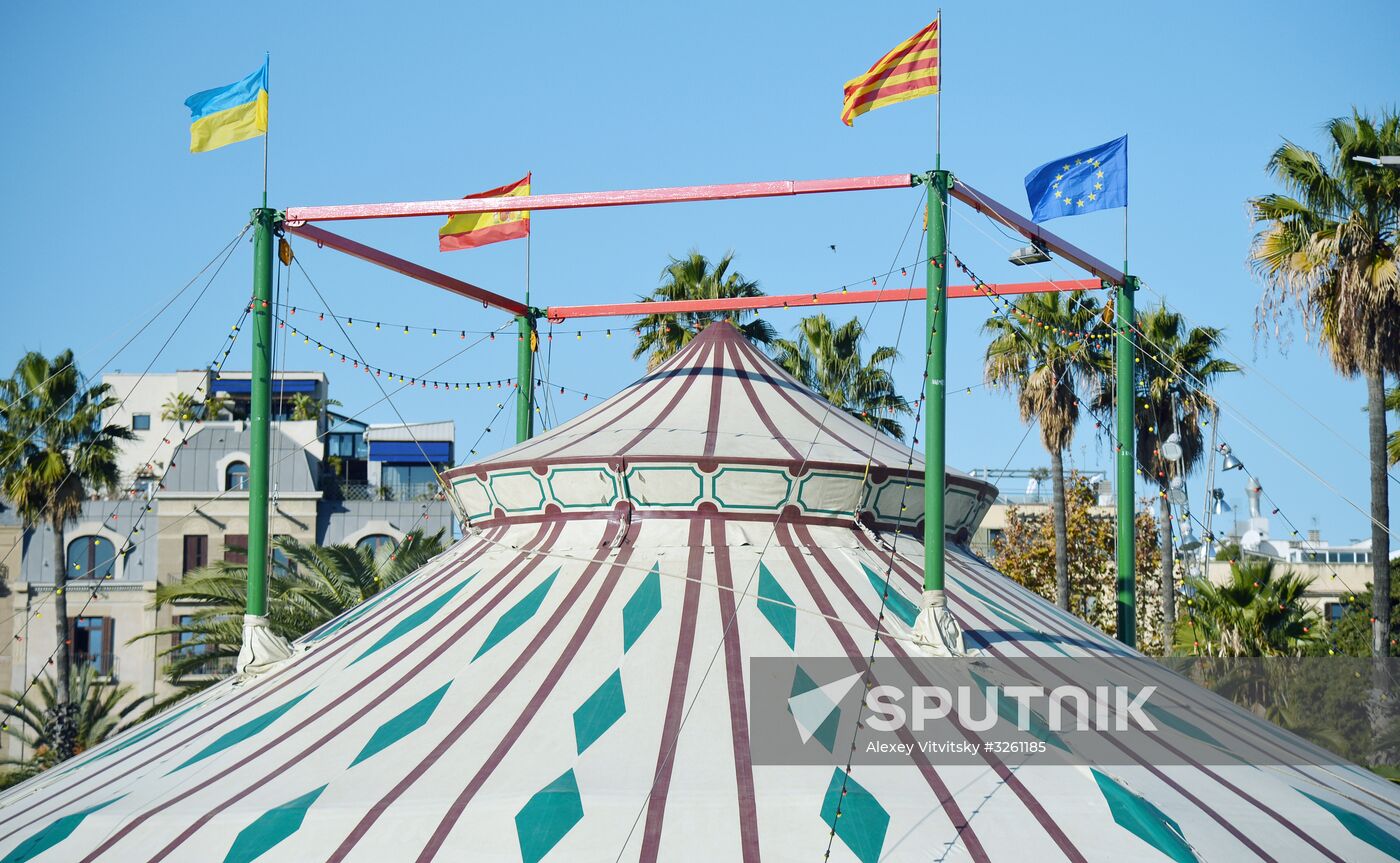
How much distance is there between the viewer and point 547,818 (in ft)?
22.5

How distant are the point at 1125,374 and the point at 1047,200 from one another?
1.84 meters

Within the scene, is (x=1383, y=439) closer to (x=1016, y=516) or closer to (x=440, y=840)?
(x=440, y=840)

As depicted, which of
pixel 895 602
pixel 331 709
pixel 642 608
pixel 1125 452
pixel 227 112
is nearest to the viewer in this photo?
pixel 331 709

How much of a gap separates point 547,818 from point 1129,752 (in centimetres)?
332

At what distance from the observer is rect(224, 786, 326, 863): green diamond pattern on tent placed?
6.95 m

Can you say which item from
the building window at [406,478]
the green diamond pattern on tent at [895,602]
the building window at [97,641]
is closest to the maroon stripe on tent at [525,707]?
the green diamond pattern on tent at [895,602]

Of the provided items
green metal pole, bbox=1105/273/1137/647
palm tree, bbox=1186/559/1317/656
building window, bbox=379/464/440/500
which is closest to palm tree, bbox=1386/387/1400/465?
palm tree, bbox=1186/559/1317/656

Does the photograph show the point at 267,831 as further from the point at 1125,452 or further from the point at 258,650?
the point at 1125,452

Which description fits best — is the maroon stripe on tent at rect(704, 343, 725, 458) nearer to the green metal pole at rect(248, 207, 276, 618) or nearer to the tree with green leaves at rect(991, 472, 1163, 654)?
the green metal pole at rect(248, 207, 276, 618)

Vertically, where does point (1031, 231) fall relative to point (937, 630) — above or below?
above

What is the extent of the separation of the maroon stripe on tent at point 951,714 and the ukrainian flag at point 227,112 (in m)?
5.18

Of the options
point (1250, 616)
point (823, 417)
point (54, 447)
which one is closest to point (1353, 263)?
point (1250, 616)

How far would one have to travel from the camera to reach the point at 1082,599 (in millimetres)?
32375

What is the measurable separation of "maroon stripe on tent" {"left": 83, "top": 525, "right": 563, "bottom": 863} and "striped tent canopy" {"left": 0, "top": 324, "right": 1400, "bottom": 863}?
0.07 ft
